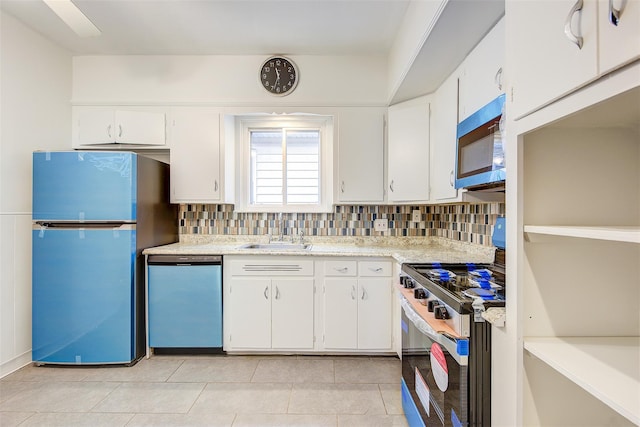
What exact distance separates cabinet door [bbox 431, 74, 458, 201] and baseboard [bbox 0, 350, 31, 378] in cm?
335

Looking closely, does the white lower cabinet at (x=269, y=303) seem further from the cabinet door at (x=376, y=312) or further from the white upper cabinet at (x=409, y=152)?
the white upper cabinet at (x=409, y=152)

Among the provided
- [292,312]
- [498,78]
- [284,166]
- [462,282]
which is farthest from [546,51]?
[284,166]

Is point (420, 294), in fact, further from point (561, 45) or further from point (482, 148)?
point (561, 45)

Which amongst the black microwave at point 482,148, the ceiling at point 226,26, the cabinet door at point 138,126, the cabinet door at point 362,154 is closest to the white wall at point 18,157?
the ceiling at point 226,26

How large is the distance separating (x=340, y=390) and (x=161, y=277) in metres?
1.61

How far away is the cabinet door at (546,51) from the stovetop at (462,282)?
635 mm

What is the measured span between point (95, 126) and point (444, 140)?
2992 mm

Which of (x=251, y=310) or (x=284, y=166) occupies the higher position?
(x=284, y=166)

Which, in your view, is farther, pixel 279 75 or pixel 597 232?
pixel 279 75

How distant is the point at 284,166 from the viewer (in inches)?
119

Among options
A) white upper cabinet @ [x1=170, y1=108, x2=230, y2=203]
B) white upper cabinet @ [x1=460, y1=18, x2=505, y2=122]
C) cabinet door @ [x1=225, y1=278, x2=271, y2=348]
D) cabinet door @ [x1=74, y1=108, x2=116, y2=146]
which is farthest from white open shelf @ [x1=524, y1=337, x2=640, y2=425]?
cabinet door @ [x1=74, y1=108, x2=116, y2=146]

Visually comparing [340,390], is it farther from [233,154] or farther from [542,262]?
[233,154]

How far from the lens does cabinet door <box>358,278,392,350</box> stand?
2.40 metres

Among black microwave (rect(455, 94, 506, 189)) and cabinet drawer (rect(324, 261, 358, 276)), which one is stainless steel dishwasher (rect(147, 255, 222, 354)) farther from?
black microwave (rect(455, 94, 506, 189))
